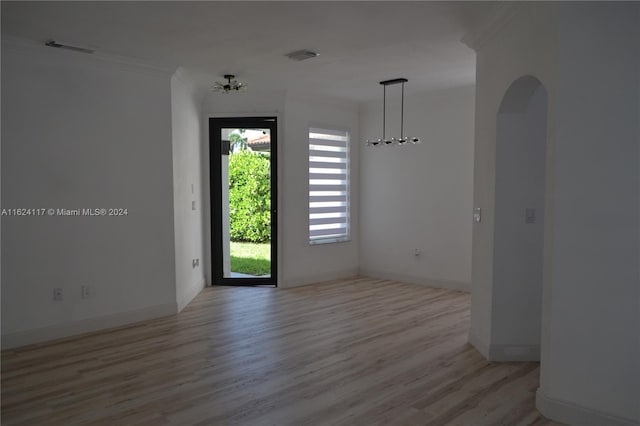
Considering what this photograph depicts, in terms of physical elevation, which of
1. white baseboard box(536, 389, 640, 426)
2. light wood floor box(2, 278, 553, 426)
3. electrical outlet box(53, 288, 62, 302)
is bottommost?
light wood floor box(2, 278, 553, 426)

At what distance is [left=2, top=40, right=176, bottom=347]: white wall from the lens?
12.9ft

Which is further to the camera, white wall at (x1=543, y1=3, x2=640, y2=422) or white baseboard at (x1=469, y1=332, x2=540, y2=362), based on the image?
white baseboard at (x1=469, y1=332, x2=540, y2=362)

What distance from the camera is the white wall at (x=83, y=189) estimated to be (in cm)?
392

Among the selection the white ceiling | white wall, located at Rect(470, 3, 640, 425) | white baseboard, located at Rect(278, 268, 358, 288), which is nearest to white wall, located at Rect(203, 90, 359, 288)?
white baseboard, located at Rect(278, 268, 358, 288)

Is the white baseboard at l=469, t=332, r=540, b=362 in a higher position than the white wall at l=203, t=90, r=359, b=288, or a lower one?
lower

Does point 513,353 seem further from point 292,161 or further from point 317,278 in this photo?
A: point 292,161

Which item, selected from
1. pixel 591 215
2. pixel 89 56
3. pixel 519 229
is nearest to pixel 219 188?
pixel 89 56

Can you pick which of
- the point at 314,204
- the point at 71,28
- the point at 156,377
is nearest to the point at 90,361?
the point at 156,377

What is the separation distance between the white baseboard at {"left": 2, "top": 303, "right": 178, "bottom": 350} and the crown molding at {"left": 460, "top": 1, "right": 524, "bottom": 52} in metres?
3.99

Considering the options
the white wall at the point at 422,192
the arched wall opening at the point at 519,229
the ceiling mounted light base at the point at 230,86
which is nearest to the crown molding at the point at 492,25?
the arched wall opening at the point at 519,229

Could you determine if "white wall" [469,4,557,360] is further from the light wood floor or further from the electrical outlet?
the electrical outlet

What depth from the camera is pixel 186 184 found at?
17.9 feet

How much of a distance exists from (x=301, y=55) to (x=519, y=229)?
253cm

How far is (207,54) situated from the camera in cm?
431
